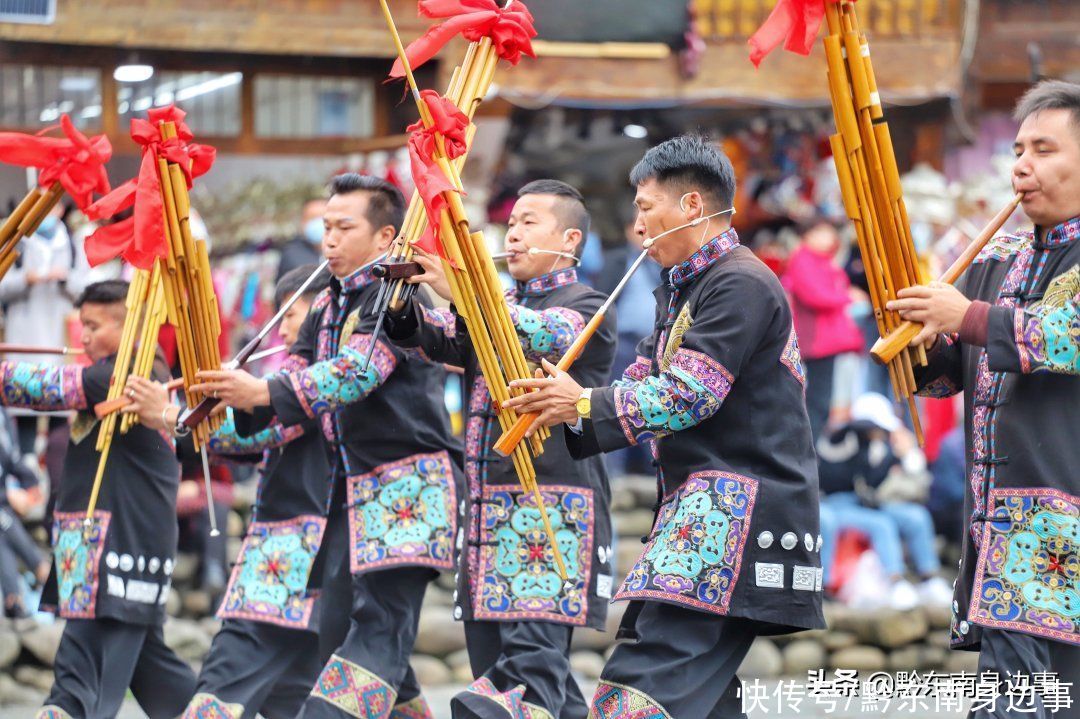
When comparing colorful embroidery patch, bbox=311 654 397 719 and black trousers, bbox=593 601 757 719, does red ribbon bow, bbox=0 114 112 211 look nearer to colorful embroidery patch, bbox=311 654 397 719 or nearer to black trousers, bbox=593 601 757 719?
colorful embroidery patch, bbox=311 654 397 719

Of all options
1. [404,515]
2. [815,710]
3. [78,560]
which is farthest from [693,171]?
[815,710]

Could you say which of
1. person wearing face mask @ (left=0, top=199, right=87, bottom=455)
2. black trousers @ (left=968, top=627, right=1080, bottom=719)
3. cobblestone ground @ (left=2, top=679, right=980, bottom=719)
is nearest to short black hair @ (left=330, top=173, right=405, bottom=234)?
black trousers @ (left=968, top=627, right=1080, bottom=719)

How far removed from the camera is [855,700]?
8.59 meters

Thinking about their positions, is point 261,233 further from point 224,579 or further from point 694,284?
point 694,284

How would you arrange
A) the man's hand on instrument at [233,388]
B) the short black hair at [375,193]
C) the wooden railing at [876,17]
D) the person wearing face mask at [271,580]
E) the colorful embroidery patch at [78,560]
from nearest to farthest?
the man's hand on instrument at [233,388] → the person wearing face mask at [271,580] → the short black hair at [375,193] → the colorful embroidery patch at [78,560] → the wooden railing at [876,17]

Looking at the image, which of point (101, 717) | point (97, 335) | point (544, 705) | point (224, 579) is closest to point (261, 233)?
point (224, 579)

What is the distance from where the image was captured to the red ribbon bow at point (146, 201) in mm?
5027

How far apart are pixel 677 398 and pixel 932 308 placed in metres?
0.66

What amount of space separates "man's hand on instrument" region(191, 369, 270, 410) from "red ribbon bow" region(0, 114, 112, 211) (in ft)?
2.72

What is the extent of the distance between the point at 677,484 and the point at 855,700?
4601 mm

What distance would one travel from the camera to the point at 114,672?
580cm

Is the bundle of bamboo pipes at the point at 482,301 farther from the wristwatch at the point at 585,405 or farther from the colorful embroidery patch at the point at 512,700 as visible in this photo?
the colorful embroidery patch at the point at 512,700

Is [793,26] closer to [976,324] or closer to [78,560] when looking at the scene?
[976,324]

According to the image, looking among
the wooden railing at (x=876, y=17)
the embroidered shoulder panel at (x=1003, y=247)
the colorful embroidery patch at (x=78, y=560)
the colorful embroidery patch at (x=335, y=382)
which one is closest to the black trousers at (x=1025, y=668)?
the embroidered shoulder panel at (x=1003, y=247)
